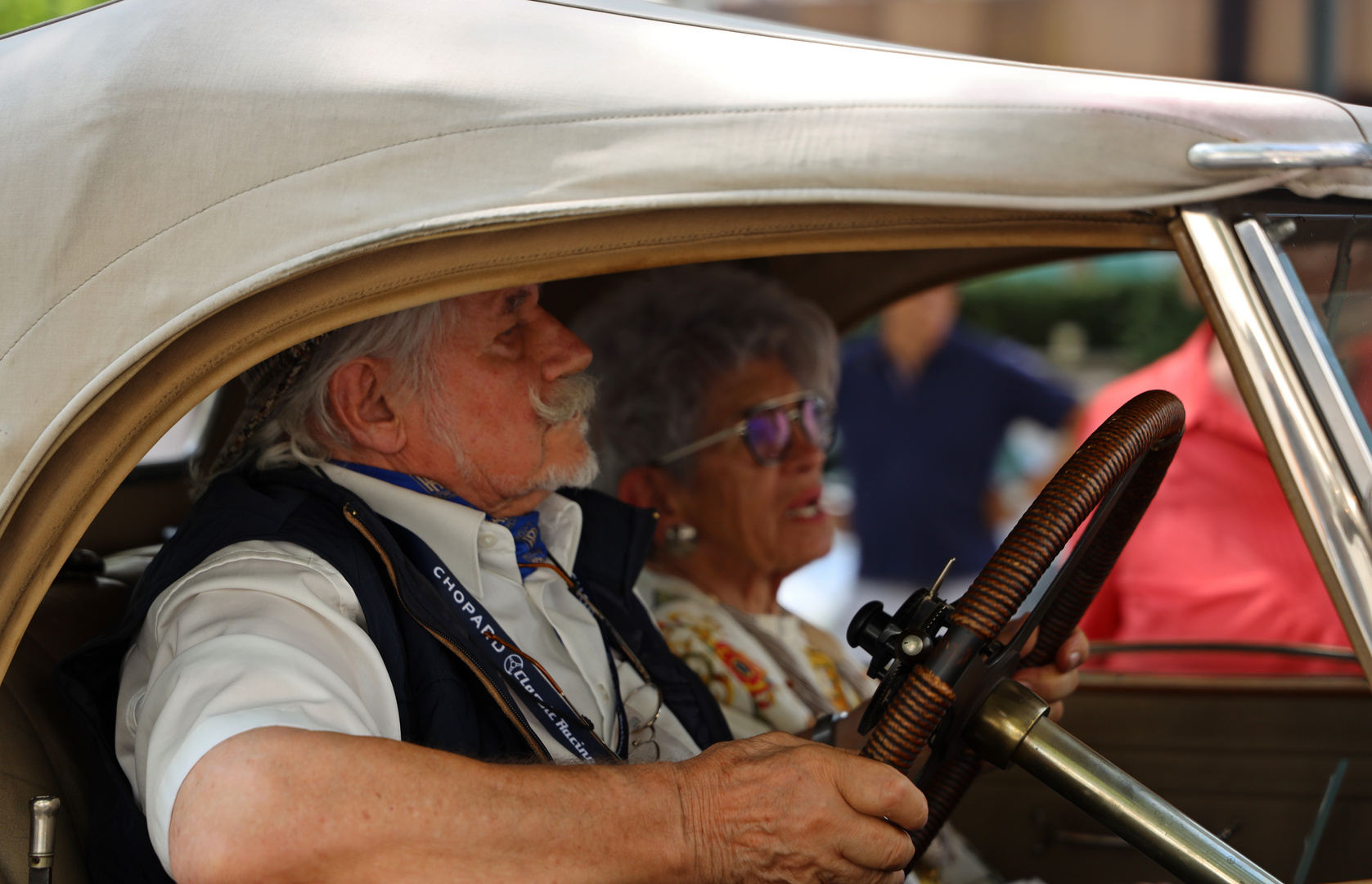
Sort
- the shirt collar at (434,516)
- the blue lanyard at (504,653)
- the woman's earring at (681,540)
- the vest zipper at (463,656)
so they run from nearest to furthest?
the vest zipper at (463,656) < the blue lanyard at (504,653) < the shirt collar at (434,516) < the woman's earring at (681,540)

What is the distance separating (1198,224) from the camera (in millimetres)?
1138

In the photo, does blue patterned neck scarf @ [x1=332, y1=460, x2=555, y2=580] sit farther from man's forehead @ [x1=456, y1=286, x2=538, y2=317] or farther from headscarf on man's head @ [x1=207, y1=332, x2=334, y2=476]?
man's forehead @ [x1=456, y1=286, x2=538, y2=317]

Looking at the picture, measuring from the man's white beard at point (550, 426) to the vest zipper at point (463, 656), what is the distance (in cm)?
22

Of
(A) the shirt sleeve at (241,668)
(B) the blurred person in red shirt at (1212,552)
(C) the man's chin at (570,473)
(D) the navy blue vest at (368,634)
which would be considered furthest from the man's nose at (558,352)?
(B) the blurred person in red shirt at (1212,552)

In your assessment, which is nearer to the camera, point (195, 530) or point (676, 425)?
point (195, 530)

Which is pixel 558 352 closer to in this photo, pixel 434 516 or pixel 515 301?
pixel 515 301

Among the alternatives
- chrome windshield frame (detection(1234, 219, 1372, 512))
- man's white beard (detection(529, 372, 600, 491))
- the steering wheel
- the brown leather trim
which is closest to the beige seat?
the brown leather trim

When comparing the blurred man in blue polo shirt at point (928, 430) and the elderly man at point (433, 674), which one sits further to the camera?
the blurred man in blue polo shirt at point (928, 430)

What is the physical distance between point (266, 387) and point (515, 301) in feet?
1.27

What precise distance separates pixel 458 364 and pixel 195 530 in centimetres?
41

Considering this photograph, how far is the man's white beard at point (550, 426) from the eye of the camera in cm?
165

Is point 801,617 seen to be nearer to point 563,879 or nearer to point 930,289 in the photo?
point 930,289

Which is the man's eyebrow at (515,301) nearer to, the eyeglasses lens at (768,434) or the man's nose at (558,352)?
the man's nose at (558,352)

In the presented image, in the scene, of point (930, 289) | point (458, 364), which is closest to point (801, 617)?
point (930, 289)
